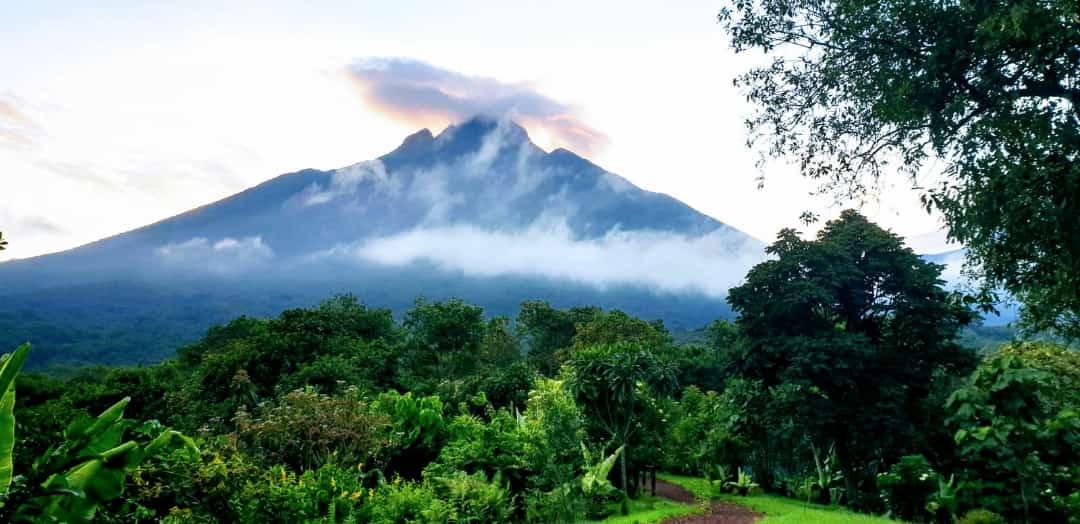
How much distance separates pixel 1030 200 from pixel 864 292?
12.3 metres

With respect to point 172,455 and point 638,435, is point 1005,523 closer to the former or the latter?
point 638,435

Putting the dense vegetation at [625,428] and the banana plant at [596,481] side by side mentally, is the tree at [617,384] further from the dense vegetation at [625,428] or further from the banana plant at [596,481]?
the banana plant at [596,481]

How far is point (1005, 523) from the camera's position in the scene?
955 cm

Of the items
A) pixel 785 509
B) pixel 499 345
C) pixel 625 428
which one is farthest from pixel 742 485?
pixel 499 345

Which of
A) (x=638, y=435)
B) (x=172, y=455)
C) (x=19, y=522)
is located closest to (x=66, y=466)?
(x=19, y=522)

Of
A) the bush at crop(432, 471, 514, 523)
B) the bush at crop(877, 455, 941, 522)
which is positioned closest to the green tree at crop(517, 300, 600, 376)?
the bush at crop(877, 455, 941, 522)

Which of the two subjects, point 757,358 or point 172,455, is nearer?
point 172,455

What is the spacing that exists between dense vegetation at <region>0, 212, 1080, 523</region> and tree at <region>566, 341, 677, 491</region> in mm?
66

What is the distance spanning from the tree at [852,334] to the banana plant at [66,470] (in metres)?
15.5

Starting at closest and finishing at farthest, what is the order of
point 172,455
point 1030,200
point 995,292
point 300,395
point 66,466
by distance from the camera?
point 66,466
point 1030,200
point 172,455
point 995,292
point 300,395

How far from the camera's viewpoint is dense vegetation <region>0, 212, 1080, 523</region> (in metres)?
7.00

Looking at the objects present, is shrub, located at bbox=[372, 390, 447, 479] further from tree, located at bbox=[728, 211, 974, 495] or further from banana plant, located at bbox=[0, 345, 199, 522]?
banana plant, located at bbox=[0, 345, 199, 522]

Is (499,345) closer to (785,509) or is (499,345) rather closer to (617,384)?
(617,384)

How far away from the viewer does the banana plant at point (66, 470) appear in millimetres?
3906
